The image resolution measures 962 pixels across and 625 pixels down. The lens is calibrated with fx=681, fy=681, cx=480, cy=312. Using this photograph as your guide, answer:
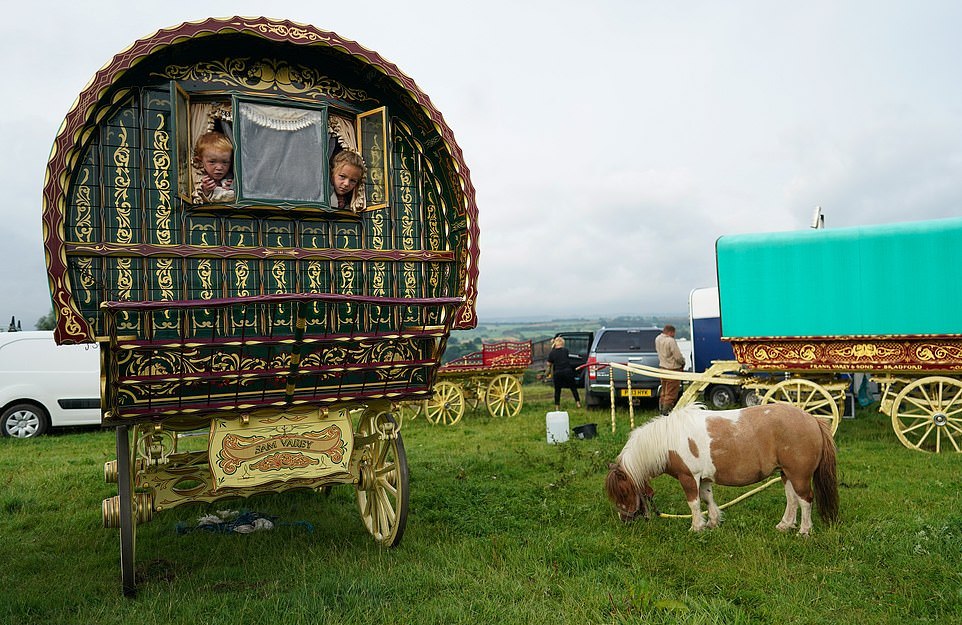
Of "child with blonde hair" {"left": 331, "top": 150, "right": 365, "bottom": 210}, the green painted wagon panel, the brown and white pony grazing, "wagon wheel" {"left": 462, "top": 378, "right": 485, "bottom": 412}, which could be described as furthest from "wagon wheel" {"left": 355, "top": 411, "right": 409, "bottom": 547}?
"wagon wheel" {"left": 462, "top": 378, "right": 485, "bottom": 412}

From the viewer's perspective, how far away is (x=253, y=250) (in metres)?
4.65

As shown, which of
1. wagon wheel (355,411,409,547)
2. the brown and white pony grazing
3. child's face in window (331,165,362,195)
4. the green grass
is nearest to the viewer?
the green grass

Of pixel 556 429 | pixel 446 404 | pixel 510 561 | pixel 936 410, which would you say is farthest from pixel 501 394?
pixel 510 561

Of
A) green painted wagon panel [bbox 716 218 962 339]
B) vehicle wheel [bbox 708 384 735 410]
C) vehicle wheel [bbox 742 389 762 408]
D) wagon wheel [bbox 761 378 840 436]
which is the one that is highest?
green painted wagon panel [bbox 716 218 962 339]

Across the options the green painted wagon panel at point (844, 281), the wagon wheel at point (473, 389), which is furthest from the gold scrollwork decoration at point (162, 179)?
the wagon wheel at point (473, 389)

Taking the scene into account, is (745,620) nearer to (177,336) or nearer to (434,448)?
(177,336)

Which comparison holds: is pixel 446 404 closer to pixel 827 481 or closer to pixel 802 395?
pixel 802 395

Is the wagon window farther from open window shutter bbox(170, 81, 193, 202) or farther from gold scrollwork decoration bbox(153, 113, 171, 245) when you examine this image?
gold scrollwork decoration bbox(153, 113, 171, 245)

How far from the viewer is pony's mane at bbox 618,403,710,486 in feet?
18.7

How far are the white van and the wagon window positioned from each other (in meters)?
9.29

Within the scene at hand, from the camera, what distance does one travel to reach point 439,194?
5.33 meters

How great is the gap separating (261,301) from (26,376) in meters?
10.8

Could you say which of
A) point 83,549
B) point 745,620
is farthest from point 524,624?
point 83,549

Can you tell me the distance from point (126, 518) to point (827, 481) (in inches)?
209
